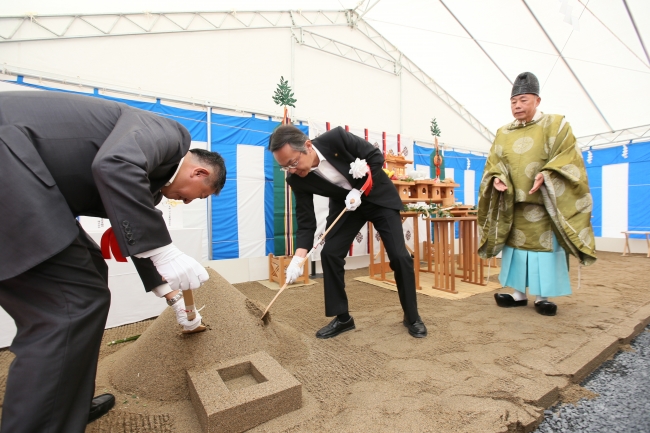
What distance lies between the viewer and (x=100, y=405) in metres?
1.23

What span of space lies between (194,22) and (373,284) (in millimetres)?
3526

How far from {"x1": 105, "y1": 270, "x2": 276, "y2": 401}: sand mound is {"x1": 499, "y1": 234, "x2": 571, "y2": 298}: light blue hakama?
195 cm

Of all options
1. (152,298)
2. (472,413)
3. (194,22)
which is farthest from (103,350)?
(194,22)

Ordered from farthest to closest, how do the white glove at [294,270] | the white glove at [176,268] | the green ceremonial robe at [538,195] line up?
the green ceremonial robe at [538,195] < the white glove at [294,270] < the white glove at [176,268]

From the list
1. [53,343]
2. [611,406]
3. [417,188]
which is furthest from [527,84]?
[53,343]

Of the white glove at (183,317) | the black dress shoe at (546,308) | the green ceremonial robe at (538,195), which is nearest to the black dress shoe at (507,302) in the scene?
the black dress shoe at (546,308)

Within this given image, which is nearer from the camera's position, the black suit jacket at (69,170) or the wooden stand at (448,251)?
the black suit jacket at (69,170)

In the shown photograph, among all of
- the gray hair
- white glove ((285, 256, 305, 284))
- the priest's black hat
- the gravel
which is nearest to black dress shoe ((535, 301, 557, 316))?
the gravel

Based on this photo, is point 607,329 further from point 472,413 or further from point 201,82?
point 201,82

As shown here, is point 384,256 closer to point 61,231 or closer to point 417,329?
point 417,329

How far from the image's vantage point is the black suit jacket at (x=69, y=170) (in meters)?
0.77

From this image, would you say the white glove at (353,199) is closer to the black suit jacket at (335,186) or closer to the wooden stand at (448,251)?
the black suit jacket at (335,186)

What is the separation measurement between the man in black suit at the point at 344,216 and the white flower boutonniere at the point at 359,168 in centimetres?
8

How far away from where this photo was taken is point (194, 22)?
143 inches
